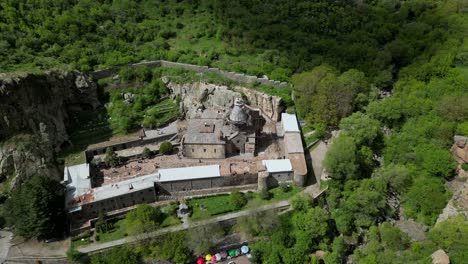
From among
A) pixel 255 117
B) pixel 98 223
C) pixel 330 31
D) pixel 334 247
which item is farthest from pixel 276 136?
pixel 330 31

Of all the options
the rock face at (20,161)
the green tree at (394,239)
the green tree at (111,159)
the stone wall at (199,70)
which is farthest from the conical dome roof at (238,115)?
the rock face at (20,161)

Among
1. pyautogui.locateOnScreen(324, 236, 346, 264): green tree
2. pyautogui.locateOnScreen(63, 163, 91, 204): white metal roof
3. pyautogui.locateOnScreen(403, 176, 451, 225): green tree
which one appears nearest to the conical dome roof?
pyautogui.locateOnScreen(324, 236, 346, 264): green tree

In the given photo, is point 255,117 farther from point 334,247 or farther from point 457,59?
point 457,59

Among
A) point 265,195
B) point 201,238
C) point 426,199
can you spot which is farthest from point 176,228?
point 426,199

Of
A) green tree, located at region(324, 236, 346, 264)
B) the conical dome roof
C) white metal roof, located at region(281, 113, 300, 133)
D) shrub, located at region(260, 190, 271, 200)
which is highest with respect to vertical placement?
the conical dome roof

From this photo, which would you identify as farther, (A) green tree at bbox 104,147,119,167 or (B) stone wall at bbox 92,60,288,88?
(B) stone wall at bbox 92,60,288,88

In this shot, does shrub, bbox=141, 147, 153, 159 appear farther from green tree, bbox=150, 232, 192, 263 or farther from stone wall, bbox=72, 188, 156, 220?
green tree, bbox=150, 232, 192, 263

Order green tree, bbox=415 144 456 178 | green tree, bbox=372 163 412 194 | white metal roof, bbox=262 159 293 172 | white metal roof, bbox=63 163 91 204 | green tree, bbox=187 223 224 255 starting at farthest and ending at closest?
white metal roof, bbox=262 159 293 172 < green tree, bbox=415 144 456 178 < green tree, bbox=372 163 412 194 < white metal roof, bbox=63 163 91 204 < green tree, bbox=187 223 224 255
